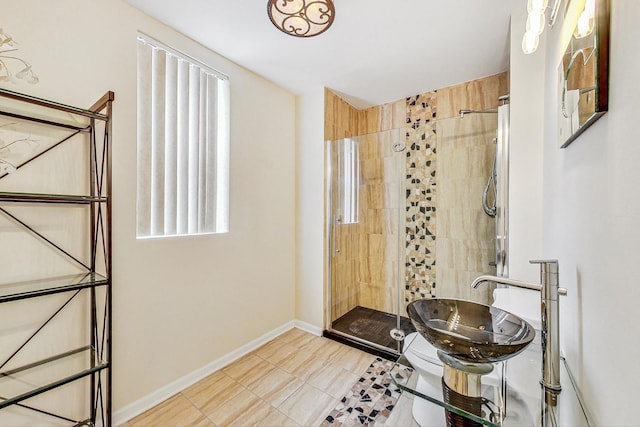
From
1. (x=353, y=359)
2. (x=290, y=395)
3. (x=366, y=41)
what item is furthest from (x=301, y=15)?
(x=353, y=359)

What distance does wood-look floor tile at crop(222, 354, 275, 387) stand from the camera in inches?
76.4

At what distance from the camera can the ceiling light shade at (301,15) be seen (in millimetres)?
1467

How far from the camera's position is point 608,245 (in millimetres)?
622

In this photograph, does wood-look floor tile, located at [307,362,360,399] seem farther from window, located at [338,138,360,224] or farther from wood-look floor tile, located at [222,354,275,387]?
window, located at [338,138,360,224]

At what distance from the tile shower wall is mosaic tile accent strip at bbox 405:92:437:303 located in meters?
0.01

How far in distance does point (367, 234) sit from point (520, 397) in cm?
203

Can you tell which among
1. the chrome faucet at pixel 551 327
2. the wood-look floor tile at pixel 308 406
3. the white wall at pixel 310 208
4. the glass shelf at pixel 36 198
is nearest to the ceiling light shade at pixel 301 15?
the white wall at pixel 310 208

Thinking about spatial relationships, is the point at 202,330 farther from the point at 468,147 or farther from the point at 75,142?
the point at 468,147

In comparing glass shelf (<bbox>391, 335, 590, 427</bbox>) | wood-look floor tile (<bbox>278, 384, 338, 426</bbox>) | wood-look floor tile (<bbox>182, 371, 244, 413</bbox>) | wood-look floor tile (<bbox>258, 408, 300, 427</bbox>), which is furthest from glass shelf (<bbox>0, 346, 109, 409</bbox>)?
glass shelf (<bbox>391, 335, 590, 427</bbox>)

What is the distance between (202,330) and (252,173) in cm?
139

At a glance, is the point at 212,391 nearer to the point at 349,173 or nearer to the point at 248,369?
the point at 248,369

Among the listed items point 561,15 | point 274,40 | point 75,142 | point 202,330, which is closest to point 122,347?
point 202,330

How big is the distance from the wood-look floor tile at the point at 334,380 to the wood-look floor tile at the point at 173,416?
75cm

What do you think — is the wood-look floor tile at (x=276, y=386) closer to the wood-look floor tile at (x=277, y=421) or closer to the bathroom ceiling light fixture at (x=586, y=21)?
the wood-look floor tile at (x=277, y=421)
